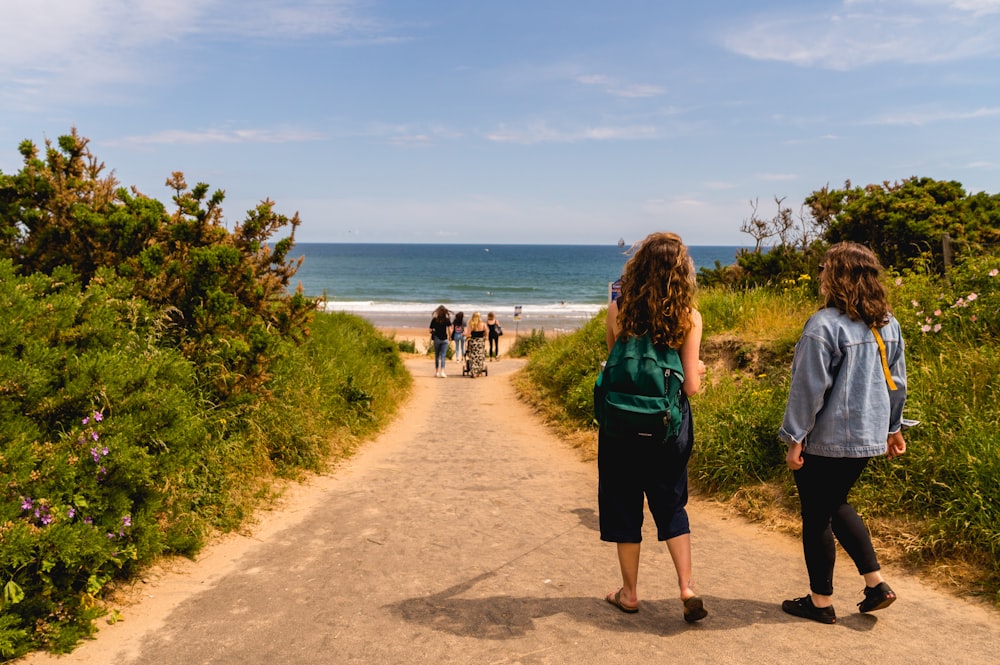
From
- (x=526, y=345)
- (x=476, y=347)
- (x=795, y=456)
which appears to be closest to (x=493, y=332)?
(x=526, y=345)

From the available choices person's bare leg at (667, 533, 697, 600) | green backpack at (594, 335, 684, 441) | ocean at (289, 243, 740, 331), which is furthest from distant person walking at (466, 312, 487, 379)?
green backpack at (594, 335, 684, 441)

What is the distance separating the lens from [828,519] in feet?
11.6

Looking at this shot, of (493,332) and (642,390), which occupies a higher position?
(642,390)

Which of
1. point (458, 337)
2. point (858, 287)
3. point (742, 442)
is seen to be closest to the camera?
point (858, 287)

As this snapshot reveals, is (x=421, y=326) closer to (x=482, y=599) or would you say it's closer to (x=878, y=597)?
(x=482, y=599)

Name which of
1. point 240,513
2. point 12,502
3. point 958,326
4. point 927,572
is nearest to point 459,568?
point 240,513

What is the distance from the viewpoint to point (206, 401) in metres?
5.86

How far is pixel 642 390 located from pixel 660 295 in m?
0.44

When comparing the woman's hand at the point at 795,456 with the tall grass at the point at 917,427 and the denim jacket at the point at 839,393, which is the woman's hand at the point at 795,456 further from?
the tall grass at the point at 917,427

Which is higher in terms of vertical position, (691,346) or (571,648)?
(691,346)

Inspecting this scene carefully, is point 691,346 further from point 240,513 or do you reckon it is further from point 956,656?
point 240,513

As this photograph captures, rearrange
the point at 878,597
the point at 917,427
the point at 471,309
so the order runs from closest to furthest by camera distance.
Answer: the point at 878,597 → the point at 917,427 → the point at 471,309

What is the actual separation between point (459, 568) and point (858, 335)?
2.56 metres

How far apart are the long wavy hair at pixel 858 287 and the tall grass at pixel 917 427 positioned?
1.62 meters
